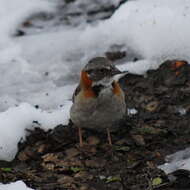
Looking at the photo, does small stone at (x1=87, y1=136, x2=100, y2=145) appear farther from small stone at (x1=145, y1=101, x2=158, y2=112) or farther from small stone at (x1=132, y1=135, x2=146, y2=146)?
small stone at (x1=145, y1=101, x2=158, y2=112)

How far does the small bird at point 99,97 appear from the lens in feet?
20.4

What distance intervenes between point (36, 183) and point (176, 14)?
3.85m

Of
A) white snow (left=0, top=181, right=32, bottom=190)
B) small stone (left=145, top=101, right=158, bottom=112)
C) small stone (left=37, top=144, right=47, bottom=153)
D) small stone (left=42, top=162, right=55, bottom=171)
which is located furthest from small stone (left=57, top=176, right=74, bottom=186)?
small stone (left=145, top=101, right=158, bottom=112)

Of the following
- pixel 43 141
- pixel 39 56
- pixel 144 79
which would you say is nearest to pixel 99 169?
pixel 43 141

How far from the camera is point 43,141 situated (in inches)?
259


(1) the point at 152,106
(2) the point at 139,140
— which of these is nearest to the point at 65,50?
(1) the point at 152,106

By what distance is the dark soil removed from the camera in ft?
18.4

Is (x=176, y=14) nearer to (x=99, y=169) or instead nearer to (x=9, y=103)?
(x=9, y=103)

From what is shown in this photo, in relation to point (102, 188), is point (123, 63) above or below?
above

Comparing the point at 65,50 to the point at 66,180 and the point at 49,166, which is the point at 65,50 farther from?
the point at 66,180

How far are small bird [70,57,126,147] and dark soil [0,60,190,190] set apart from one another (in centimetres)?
35

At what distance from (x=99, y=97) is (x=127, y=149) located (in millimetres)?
645

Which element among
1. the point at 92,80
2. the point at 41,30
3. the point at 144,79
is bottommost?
the point at 92,80

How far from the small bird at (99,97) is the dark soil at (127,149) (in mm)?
348
